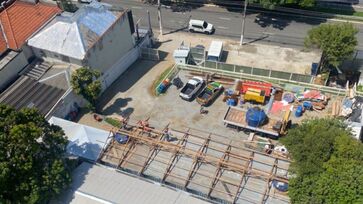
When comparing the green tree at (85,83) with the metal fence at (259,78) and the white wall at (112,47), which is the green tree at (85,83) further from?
the metal fence at (259,78)

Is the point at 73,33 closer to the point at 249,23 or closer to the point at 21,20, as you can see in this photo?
the point at 21,20

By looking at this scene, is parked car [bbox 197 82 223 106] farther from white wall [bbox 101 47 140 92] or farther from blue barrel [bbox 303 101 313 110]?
white wall [bbox 101 47 140 92]

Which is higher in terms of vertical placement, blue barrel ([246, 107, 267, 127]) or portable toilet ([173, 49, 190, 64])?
portable toilet ([173, 49, 190, 64])

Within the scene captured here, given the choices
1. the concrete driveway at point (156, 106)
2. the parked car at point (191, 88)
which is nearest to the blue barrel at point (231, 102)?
the concrete driveway at point (156, 106)

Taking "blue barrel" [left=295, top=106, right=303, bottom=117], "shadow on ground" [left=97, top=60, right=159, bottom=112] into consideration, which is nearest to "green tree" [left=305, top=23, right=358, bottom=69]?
"blue barrel" [left=295, top=106, right=303, bottom=117]

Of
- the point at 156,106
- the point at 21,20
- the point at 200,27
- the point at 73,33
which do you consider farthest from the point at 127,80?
the point at 21,20

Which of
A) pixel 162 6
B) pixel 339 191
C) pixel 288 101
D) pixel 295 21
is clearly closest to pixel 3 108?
pixel 339 191
